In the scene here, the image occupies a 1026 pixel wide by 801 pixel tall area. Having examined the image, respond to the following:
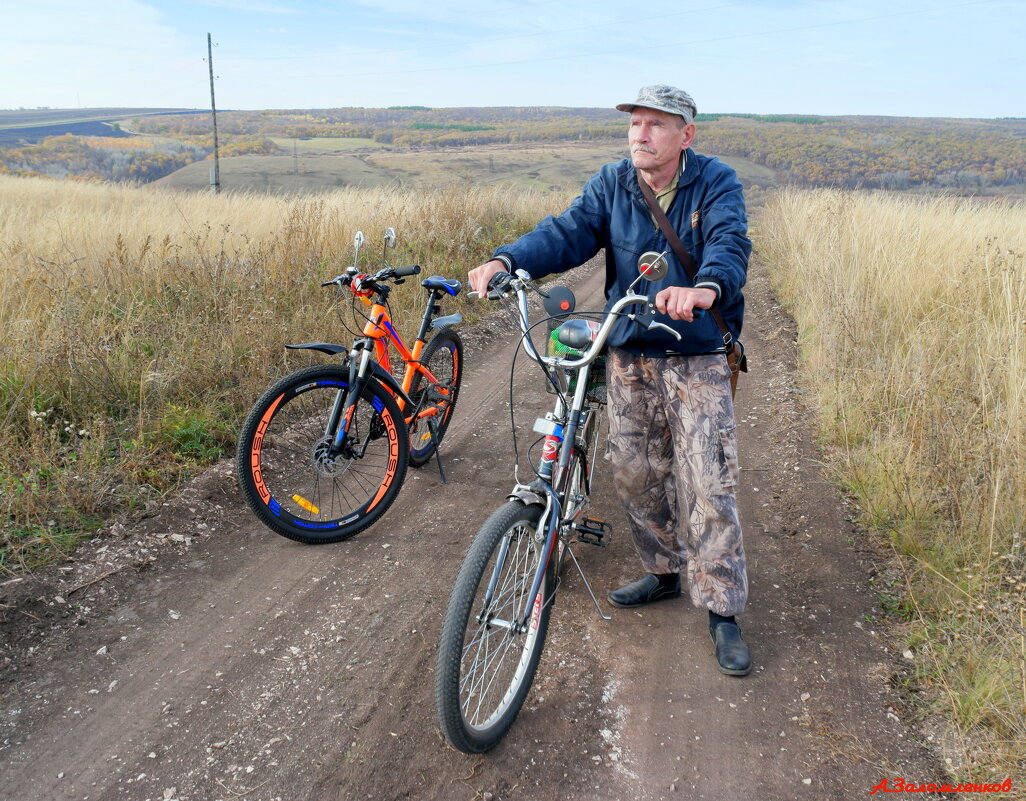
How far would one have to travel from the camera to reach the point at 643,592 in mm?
3375

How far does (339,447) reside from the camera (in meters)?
3.90

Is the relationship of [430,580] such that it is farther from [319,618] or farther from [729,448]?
[729,448]

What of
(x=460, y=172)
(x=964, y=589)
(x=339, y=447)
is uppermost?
(x=460, y=172)

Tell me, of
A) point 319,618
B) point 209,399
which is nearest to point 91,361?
point 209,399

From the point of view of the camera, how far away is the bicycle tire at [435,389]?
4684 mm

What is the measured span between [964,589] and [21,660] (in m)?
4.02

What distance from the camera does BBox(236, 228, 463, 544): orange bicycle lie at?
3697mm

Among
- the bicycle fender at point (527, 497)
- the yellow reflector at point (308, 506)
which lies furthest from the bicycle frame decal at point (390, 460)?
the bicycle fender at point (527, 497)

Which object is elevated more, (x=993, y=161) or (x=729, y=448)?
(x=993, y=161)

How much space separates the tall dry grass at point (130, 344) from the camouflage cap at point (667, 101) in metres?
3.33

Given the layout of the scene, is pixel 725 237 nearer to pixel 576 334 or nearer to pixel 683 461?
pixel 576 334

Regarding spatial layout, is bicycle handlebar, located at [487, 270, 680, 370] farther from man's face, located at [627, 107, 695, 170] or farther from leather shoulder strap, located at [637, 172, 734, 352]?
man's face, located at [627, 107, 695, 170]

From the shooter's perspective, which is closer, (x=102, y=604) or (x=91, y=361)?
(x=102, y=604)

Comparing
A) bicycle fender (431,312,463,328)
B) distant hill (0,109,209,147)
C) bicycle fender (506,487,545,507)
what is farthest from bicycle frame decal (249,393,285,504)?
distant hill (0,109,209,147)
